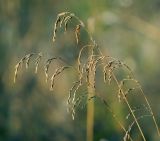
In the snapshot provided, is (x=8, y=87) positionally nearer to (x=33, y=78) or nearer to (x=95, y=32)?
(x=33, y=78)

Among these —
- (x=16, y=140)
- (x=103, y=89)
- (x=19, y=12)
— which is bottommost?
(x=16, y=140)

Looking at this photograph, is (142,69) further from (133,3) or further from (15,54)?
(15,54)

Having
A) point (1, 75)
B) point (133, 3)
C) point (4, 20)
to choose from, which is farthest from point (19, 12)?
point (133, 3)

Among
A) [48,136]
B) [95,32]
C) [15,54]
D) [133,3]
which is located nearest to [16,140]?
[48,136]

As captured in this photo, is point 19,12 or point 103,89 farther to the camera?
point 19,12

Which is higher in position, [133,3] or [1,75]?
[133,3]

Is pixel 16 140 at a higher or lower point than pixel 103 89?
lower
